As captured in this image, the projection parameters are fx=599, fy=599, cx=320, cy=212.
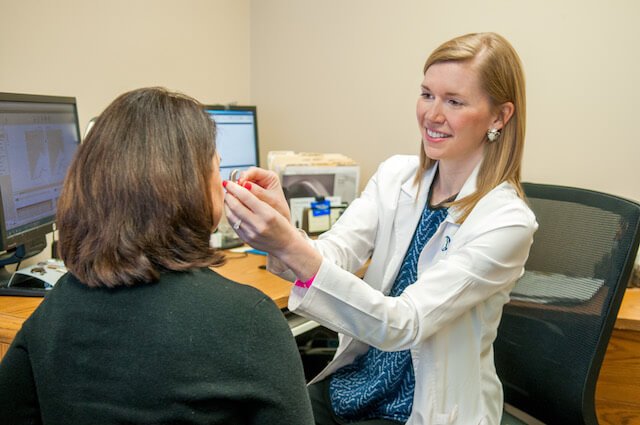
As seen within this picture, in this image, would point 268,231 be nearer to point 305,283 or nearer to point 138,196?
point 305,283

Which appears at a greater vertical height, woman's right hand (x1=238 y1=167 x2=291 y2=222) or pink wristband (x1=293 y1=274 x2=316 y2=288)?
woman's right hand (x1=238 y1=167 x2=291 y2=222)

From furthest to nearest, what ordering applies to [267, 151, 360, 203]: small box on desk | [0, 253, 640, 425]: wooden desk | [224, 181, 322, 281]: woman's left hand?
[267, 151, 360, 203]: small box on desk → [0, 253, 640, 425]: wooden desk → [224, 181, 322, 281]: woman's left hand

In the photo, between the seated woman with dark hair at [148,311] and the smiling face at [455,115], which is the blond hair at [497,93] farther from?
the seated woman with dark hair at [148,311]

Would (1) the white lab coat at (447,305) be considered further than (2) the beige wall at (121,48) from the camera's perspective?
No

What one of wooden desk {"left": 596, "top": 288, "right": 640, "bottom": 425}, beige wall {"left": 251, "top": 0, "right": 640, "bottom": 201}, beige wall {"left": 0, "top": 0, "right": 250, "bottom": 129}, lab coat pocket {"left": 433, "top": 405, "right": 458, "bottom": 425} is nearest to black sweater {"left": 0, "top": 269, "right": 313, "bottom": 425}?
lab coat pocket {"left": 433, "top": 405, "right": 458, "bottom": 425}

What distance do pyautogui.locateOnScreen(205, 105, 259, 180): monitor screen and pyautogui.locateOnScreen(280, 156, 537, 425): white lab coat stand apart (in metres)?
1.03

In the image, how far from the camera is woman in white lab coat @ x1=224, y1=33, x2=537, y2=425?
3.70 feet

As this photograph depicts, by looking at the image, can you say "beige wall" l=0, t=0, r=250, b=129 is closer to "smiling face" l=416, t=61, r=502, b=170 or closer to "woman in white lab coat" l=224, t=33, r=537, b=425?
"woman in white lab coat" l=224, t=33, r=537, b=425

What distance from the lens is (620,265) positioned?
1.26 meters

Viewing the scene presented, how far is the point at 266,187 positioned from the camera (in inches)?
50.2

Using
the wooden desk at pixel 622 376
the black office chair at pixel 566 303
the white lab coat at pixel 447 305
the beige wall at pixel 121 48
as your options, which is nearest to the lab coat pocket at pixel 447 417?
the white lab coat at pixel 447 305

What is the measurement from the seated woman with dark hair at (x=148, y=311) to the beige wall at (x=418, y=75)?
1.57m

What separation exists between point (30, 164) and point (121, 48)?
2.60ft

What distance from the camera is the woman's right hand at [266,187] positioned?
122cm
